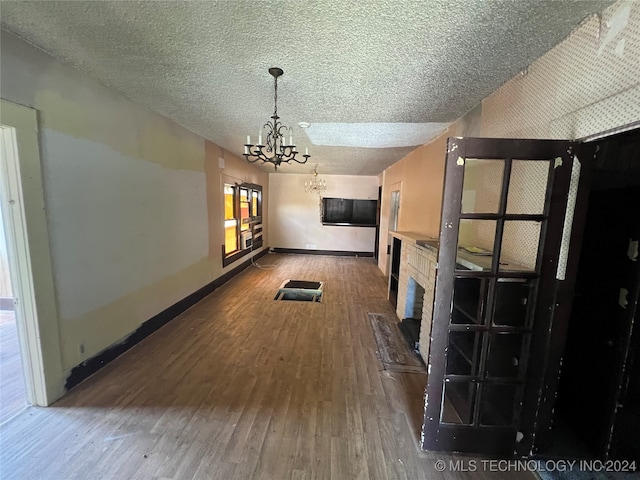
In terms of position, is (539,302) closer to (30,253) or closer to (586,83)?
(586,83)

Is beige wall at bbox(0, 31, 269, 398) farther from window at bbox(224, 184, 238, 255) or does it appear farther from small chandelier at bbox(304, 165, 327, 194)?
small chandelier at bbox(304, 165, 327, 194)

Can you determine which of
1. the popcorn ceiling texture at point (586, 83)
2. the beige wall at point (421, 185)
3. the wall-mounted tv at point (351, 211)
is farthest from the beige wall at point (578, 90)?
the wall-mounted tv at point (351, 211)

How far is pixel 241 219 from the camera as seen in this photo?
19.5 ft

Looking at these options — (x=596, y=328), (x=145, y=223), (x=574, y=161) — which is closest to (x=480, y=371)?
(x=596, y=328)

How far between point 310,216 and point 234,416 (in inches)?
261

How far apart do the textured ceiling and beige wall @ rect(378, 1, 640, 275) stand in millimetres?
92

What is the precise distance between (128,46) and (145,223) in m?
1.72

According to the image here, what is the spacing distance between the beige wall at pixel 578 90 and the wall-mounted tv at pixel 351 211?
5422 mm

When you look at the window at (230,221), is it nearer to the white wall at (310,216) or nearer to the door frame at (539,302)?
the white wall at (310,216)

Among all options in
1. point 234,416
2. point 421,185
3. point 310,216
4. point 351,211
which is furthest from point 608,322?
point 310,216

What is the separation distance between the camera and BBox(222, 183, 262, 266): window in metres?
5.26

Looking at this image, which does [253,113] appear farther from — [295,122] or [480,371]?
[480,371]

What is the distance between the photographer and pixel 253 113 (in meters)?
2.93

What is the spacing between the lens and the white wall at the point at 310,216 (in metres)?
7.98
